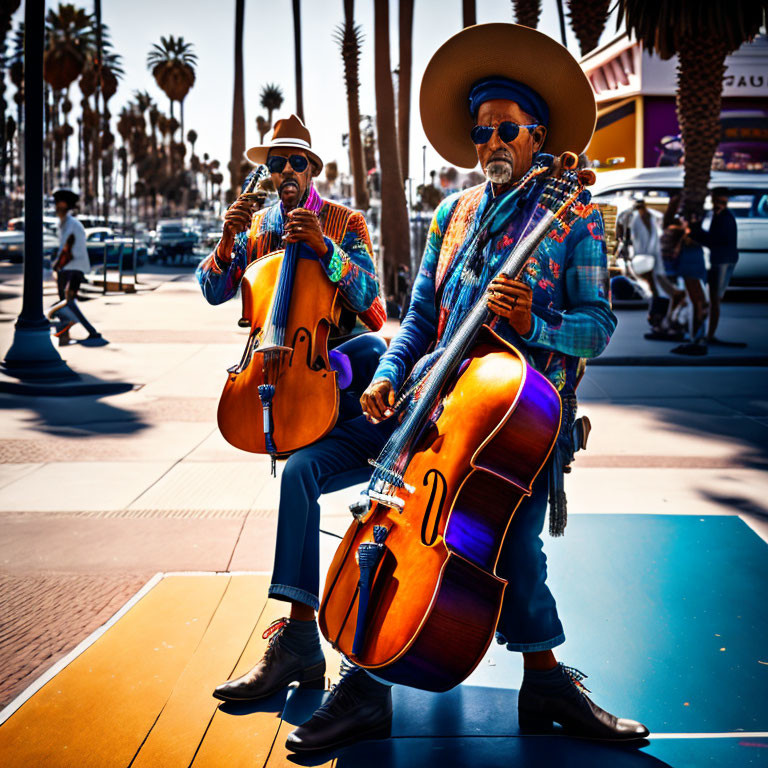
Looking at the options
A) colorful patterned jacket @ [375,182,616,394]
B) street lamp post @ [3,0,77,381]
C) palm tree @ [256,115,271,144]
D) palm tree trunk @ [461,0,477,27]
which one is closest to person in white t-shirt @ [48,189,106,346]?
street lamp post @ [3,0,77,381]

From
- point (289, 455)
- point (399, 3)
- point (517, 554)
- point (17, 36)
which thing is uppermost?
point (17, 36)

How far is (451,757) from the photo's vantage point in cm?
246

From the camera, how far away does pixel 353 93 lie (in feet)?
63.4

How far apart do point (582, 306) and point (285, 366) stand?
1.00m

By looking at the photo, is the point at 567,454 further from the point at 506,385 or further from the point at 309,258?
the point at 309,258

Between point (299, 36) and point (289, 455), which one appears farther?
point (299, 36)

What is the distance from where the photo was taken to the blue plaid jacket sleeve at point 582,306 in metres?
2.47

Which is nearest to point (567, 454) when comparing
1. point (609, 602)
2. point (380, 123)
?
point (609, 602)

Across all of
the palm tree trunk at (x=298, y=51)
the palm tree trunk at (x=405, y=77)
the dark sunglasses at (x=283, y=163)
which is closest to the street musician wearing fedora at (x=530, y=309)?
the dark sunglasses at (x=283, y=163)

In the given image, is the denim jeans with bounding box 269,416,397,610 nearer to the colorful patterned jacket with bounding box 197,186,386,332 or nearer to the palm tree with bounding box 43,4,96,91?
the colorful patterned jacket with bounding box 197,186,386,332

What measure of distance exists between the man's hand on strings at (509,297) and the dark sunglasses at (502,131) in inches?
19.4

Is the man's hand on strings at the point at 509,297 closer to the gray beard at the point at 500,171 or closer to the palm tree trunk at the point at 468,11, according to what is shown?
the gray beard at the point at 500,171

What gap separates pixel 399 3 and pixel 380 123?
710cm

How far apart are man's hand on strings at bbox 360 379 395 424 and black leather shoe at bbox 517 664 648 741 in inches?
35.2
